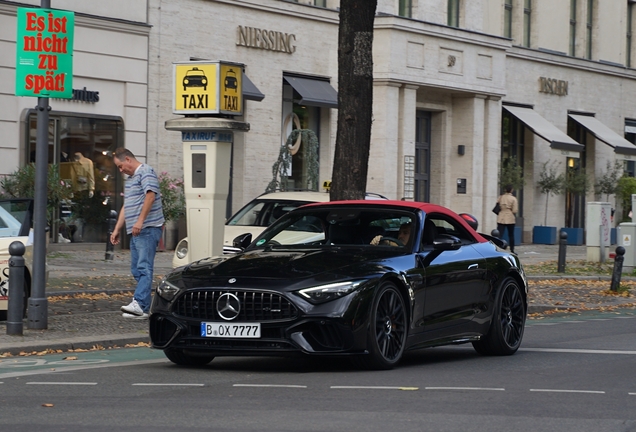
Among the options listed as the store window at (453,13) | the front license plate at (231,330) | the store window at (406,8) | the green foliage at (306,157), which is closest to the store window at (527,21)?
the store window at (453,13)

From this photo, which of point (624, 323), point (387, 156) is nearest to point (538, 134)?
point (387, 156)

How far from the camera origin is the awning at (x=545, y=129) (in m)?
40.4

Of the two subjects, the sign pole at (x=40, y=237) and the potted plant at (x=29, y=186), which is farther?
the potted plant at (x=29, y=186)

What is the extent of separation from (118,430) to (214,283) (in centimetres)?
274

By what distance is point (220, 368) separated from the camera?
34.5 ft

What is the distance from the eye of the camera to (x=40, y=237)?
1316cm

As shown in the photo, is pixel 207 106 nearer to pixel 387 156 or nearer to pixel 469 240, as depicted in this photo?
pixel 469 240

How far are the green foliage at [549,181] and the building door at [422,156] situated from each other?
507 cm

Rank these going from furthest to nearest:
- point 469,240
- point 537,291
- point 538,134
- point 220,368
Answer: point 538,134, point 537,291, point 469,240, point 220,368

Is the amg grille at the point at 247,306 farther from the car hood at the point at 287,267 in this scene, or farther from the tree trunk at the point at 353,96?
the tree trunk at the point at 353,96

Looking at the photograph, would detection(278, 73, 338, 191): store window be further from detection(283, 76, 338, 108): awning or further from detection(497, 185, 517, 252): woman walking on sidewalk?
detection(497, 185, 517, 252): woman walking on sidewalk

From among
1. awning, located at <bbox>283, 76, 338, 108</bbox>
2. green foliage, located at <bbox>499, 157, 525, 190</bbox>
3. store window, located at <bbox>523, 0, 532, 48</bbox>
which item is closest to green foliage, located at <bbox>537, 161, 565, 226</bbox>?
green foliage, located at <bbox>499, 157, 525, 190</bbox>

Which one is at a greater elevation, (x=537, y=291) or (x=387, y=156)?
(x=387, y=156)

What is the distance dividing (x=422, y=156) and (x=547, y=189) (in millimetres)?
5653
